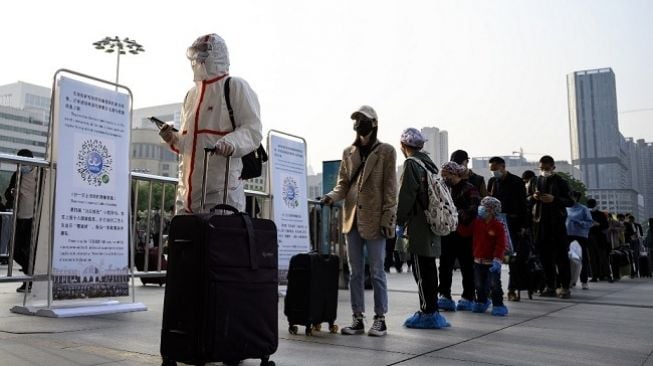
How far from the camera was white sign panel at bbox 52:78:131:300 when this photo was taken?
16.2ft

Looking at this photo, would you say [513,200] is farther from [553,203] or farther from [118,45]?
[118,45]

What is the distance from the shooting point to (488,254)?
6.07 m

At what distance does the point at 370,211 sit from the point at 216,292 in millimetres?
2027

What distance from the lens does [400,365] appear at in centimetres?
309

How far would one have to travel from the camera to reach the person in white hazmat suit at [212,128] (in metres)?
3.22

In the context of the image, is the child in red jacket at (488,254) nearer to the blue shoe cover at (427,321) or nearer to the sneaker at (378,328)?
the blue shoe cover at (427,321)

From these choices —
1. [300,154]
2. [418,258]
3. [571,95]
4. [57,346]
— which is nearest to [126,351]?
[57,346]

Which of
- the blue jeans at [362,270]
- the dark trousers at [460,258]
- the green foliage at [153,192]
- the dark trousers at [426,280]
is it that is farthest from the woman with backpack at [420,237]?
the green foliage at [153,192]

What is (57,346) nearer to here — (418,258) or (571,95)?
(418,258)

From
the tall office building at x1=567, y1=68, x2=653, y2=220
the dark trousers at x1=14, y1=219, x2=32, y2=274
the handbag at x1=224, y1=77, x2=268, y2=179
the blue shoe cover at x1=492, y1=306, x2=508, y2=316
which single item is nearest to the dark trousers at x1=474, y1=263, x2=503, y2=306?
the blue shoe cover at x1=492, y1=306, x2=508, y2=316

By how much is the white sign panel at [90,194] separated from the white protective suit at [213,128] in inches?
83.1

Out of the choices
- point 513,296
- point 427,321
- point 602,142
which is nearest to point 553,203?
point 513,296

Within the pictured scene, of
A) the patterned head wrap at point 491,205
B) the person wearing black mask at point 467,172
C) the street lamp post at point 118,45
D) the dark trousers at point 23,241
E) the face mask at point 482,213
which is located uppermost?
the street lamp post at point 118,45

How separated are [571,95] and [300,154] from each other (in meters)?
94.4
